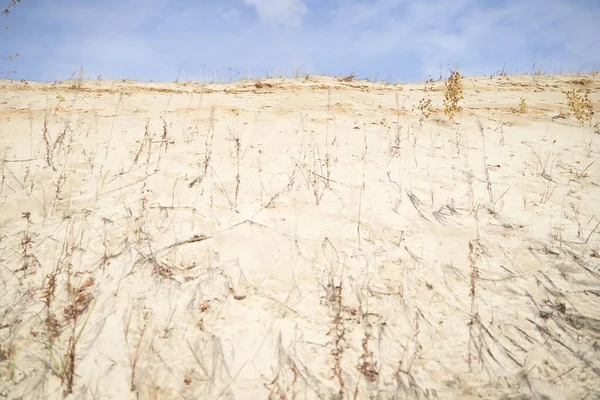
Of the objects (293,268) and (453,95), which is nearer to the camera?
(293,268)

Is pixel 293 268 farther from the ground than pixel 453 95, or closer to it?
closer to it

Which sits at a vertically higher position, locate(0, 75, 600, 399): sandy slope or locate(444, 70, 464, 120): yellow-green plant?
locate(444, 70, 464, 120): yellow-green plant

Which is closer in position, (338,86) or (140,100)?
(140,100)

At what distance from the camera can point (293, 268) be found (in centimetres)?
267

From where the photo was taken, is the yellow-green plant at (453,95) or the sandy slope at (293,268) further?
the yellow-green plant at (453,95)

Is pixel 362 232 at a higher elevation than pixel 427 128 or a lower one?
lower

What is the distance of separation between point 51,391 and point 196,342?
2.59ft

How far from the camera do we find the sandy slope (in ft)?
6.22

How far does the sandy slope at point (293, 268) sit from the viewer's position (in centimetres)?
190

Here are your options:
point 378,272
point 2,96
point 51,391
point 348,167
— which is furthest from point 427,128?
point 2,96

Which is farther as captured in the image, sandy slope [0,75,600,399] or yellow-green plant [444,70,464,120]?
yellow-green plant [444,70,464,120]

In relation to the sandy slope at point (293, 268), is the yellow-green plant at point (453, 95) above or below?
above

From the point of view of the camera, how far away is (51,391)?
1.75 metres

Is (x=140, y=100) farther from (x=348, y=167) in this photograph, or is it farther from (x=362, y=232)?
(x=362, y=232)
